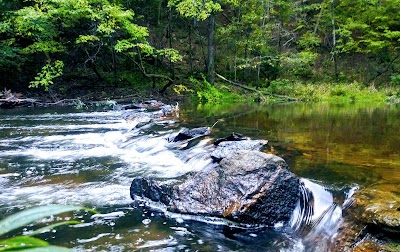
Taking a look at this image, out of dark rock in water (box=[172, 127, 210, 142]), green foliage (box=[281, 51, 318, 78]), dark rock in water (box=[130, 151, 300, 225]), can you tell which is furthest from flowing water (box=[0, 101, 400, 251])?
green foliage (box=[281, 51, 318, 78])

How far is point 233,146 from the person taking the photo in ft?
20.7

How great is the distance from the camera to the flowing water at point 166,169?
368 centimetres

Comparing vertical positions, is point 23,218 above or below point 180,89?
above

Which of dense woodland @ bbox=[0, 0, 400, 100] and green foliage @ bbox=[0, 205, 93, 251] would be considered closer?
green foliage @ bbox=[0, 205, 93, 251]

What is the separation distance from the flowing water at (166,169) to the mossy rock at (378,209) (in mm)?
236

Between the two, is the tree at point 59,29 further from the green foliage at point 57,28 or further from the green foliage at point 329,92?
the green foliage at point 329,92

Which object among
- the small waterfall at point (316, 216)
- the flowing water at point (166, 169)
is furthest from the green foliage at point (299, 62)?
the small waterfall at point (316, 216)

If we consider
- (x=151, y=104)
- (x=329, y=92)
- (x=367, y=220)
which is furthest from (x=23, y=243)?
(x=329, y=92)

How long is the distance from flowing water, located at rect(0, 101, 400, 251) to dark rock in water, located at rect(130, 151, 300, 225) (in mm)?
142

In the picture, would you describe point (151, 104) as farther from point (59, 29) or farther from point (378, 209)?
point (378, 209)

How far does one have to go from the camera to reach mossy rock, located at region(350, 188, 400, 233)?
3.23 m

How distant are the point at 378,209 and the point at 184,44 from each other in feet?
75.2

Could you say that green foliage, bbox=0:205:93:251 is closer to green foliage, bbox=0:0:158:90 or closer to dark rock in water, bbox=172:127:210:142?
dark rock in water, bbox=172:127:210:142

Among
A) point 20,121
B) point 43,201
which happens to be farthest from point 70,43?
point 43,201
